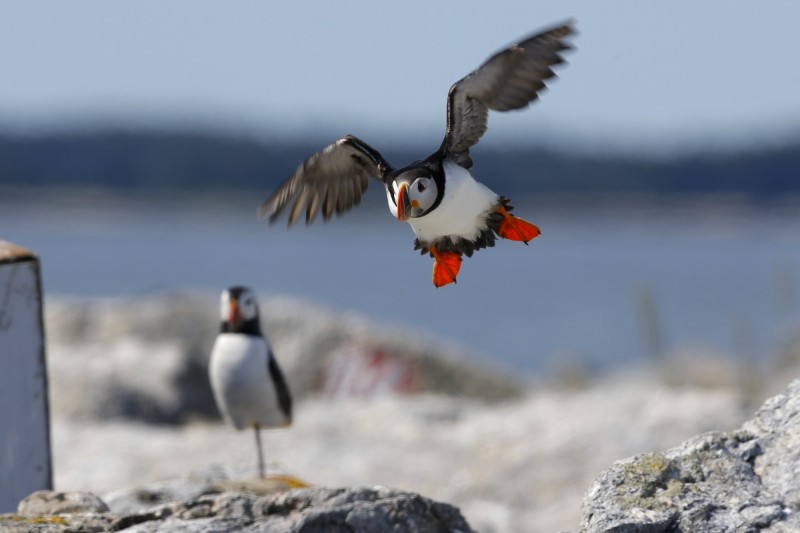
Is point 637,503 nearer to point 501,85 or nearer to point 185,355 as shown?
point 501,85

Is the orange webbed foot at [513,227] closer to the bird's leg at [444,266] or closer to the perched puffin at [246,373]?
the bird's leg at [444,266]

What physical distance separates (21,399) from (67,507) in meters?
1.80

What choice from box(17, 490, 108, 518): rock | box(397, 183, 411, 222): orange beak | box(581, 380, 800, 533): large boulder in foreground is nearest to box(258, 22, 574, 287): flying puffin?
box(397, 183, 411, 222): orange beak

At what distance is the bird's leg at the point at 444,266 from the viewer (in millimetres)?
5266

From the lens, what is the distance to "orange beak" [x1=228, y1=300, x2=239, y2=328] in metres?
9.61

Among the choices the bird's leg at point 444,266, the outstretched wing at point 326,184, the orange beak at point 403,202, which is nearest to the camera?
the orange beak at point 403,202

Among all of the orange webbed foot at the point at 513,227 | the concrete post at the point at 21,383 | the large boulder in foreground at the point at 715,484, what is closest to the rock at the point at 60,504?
the concrete post at the point at 21,383

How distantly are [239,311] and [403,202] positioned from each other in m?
5.04

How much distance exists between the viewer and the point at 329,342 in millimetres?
14680

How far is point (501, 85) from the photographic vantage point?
538 centimetres

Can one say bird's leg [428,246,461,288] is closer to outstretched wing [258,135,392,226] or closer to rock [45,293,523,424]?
outstretched wing [258,135,392,226]

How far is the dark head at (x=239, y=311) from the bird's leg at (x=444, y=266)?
14.4 feet

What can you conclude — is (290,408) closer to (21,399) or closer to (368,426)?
(368,426)

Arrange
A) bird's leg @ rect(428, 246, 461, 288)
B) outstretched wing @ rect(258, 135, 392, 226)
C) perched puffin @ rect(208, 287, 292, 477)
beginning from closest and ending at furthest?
bird's leg @ rect(428, 246, 461, 288)
outstretched wing @ rect(258, 135, 392, 226)
perched puffin @ rect(208, 287, 292, 477)
